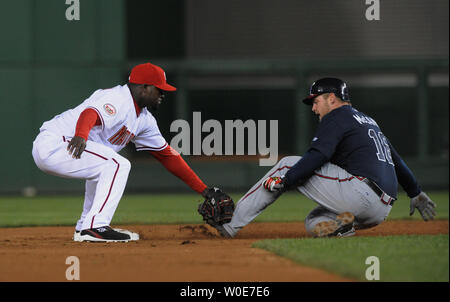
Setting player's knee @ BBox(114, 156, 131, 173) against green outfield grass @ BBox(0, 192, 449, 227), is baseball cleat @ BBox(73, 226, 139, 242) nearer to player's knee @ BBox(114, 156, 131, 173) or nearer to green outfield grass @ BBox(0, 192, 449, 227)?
player's knee @ BBox(114, 156, 131, 173)

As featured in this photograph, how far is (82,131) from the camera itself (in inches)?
221

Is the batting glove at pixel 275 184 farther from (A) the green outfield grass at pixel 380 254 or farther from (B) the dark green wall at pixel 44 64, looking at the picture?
(B) the dark green wall at pixel 44 64

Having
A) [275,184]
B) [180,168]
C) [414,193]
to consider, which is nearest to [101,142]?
[180,168]

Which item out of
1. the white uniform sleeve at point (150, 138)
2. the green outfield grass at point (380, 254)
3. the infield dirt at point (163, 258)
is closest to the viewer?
the green outfield grass at point (380, 254)

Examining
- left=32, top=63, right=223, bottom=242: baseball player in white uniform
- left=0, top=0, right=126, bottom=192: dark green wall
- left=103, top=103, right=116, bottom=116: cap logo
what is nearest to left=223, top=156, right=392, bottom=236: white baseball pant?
left=32, top=63, right=223, bottom=242: baseball player in white uniform

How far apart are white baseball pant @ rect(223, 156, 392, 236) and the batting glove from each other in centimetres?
8

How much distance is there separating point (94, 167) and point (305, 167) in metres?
1.66

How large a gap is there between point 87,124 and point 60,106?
8322 mm

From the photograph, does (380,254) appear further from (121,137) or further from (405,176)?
(121,137)

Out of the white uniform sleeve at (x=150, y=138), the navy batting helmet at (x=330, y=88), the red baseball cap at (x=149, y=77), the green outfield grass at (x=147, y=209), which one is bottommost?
the green outfield grass at (x=147, y=209)

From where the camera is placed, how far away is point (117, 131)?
19.9 ft

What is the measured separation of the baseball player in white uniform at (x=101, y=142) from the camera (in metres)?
5.70

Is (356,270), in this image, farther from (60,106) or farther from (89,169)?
(60,106)

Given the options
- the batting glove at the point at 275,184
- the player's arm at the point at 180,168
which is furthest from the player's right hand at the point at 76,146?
the batting glove at the point at 275,184
